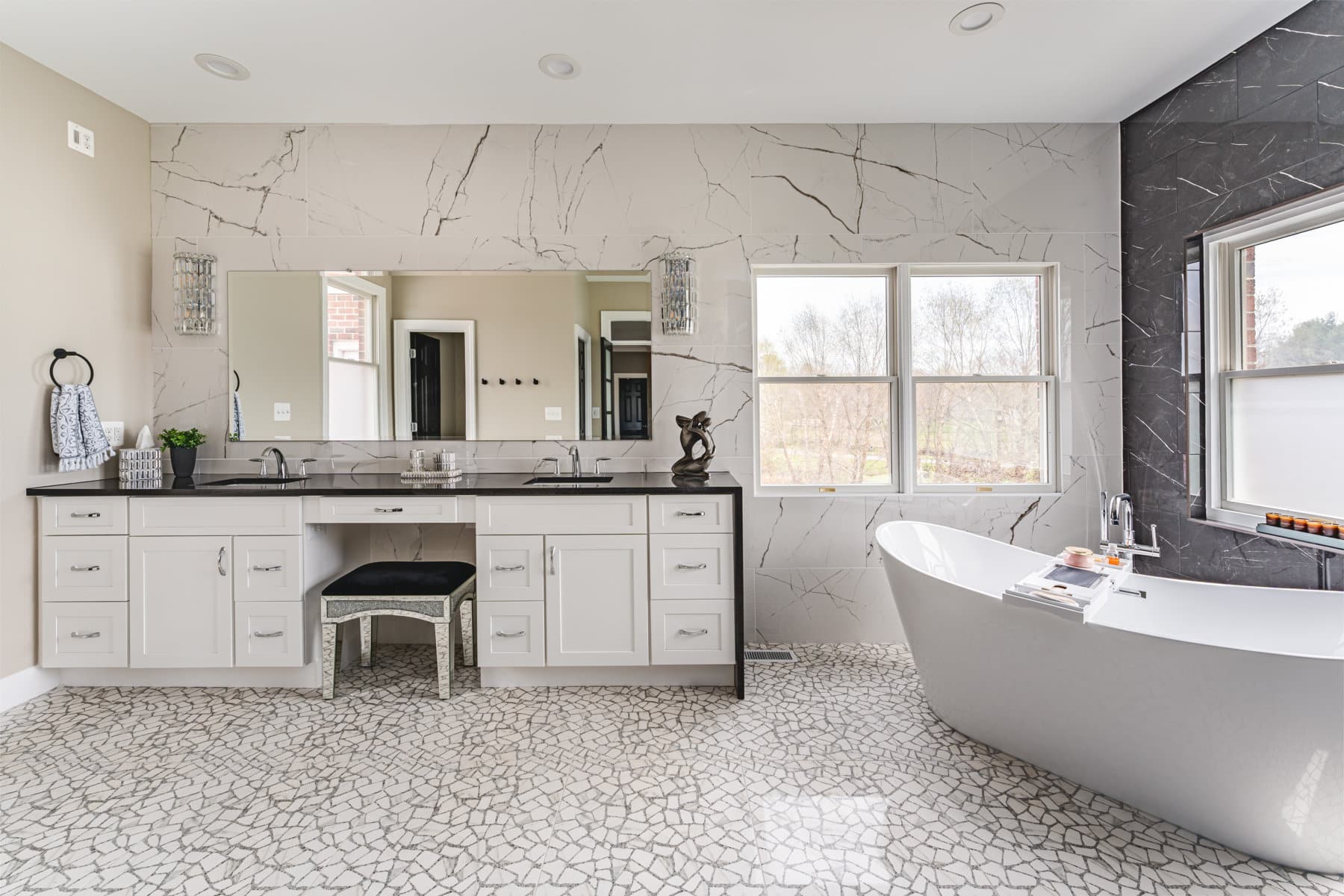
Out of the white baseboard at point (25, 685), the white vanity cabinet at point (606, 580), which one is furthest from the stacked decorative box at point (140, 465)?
the white vanity cabinet at point (606, 580)

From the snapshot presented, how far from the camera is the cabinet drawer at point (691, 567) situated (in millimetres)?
2521

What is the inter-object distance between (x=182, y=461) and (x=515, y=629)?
1.77 meters

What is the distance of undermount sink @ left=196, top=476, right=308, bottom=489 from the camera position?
2.87 meters

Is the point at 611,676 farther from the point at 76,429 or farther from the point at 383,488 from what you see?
the point at 76,429

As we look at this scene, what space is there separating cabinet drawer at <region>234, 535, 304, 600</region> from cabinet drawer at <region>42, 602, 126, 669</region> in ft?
1.66

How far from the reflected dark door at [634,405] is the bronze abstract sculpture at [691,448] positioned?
11.6 inches

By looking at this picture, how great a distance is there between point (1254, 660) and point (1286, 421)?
60.9 inches

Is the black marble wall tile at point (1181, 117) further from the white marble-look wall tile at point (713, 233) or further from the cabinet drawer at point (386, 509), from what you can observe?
the cabinet drawer at point (386, 509)

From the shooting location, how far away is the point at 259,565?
98.8 inches

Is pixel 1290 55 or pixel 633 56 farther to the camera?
pixel 633 56

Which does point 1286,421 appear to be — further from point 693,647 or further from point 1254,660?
point 693,647

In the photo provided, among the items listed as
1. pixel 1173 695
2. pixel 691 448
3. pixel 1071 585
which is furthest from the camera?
pixel 691 448

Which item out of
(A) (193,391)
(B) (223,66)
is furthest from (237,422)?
(B) (223,66)

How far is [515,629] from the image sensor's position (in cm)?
254
